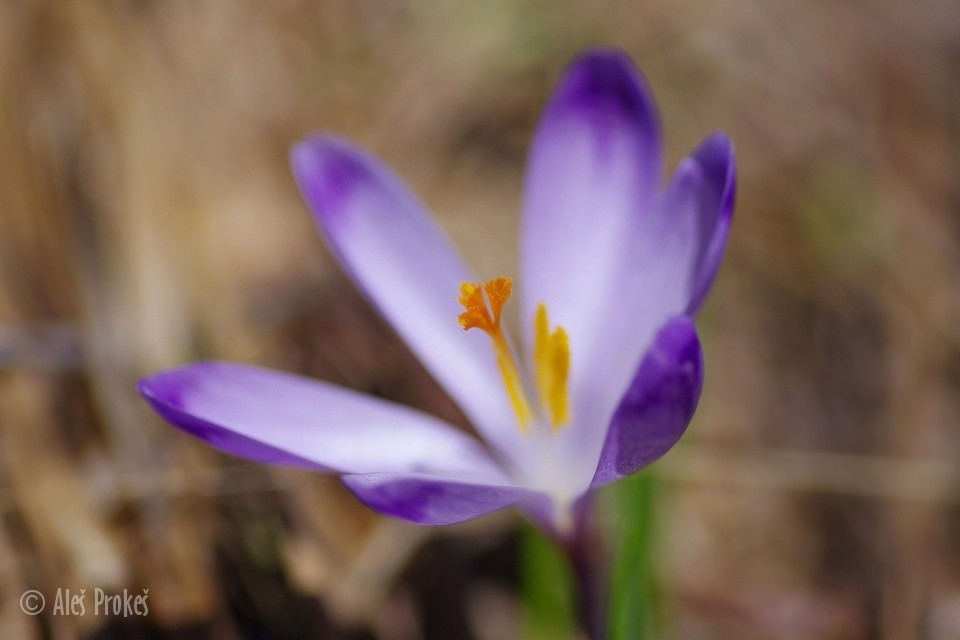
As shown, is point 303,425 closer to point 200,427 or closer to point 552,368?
point 200,427

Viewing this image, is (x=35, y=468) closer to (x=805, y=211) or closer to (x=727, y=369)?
(x=727, y=369)

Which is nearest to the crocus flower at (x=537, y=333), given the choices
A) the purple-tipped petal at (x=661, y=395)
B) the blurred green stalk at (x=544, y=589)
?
the purple-tipped petal at (x=661, y=395)

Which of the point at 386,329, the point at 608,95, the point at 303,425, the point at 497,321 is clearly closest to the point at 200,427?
the point at 303,425

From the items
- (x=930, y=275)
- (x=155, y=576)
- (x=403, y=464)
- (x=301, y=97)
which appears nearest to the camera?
(x=403, y=464)

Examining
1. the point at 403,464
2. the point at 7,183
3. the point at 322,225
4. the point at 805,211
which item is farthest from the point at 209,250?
the point at 805,211

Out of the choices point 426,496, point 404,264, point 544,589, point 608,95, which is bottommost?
point 544,589

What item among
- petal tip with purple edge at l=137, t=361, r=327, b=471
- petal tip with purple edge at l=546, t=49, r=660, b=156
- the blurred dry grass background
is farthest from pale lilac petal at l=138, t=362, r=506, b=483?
petal tip with purple edge at l=546, t=49, r=660, b=156

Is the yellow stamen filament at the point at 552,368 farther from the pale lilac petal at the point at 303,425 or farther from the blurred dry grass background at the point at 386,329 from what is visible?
the blurred dry grass background at the point at 386,329
